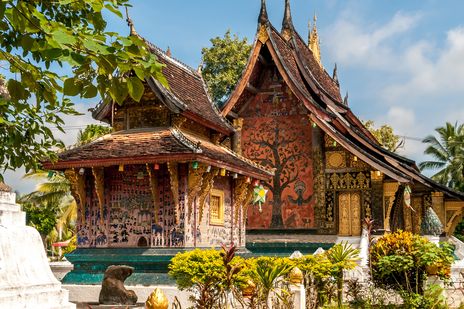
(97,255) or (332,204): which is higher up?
(332,204)

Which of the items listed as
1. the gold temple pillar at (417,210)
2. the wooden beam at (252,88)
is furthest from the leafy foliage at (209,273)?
the gold temple pillar at (417,210)

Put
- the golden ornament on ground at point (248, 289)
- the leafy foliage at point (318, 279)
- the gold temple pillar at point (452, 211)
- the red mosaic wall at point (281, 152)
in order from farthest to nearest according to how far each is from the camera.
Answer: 1. the gold temple pillar at point (452, 211)
2. the red mosaic wall at point (281, 152)
3. the leafy foliage at point (318, 279)
4. the golden ornament on ground at point (248, 289)

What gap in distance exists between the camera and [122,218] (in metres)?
13.3

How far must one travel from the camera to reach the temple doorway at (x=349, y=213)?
17188 millimetres

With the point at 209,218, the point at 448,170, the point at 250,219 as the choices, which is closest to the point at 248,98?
the point at 250,219

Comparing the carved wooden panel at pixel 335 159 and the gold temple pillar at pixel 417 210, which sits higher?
the carved wooden panel at pixel 335 159

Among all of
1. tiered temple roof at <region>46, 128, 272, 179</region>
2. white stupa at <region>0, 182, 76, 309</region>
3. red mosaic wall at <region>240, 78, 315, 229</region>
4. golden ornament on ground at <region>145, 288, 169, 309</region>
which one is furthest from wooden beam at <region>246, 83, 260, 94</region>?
golden ornament on ground at <region>145, 288, 169, 309</region>

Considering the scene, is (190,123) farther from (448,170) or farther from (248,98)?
(448,170)

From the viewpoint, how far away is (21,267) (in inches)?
233

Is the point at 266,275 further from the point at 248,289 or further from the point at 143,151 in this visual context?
the point at 143,151

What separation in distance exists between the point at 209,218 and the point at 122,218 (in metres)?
1.90

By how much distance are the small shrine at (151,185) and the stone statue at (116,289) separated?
2309 mm

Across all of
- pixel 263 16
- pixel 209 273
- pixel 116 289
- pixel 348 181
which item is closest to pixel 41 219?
pixel 263 16

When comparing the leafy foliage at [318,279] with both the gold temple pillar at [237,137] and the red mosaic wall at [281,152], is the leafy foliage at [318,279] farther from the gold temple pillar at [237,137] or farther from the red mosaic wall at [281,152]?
the gold temple pillar at [237,137]
